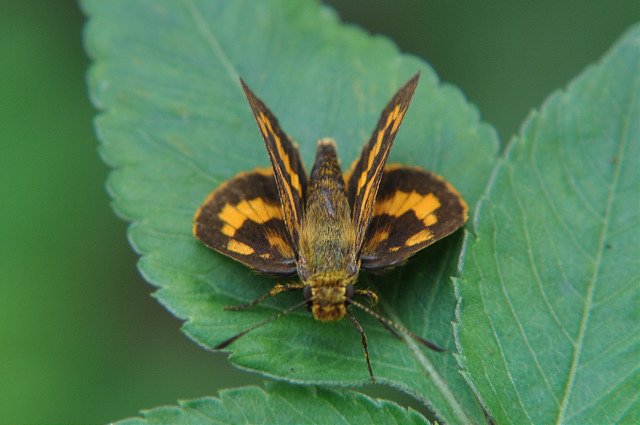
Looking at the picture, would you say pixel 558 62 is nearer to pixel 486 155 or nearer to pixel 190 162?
pixel 486 155

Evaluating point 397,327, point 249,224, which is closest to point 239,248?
point 249,224

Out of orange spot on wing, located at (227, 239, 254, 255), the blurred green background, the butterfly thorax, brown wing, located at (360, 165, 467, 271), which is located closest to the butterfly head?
the butterfly thorax

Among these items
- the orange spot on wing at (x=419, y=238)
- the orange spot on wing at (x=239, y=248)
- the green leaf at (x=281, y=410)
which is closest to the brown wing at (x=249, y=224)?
the orange spot on wing at (x=239, y=248)

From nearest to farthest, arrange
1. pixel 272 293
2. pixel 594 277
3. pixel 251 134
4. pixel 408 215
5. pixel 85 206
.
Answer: pixel 594 277 < pixel 272 293 < pixel 408 215 < pixel 251 134 < pixel 85 206

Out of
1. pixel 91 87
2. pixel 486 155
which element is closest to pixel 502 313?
pixel 486 155

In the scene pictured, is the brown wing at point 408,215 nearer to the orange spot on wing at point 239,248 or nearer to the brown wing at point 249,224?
the brown wing at point 249,224

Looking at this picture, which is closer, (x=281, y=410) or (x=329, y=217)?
(x=281, y=410)

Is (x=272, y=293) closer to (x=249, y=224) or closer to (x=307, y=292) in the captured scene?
(x=307, y=292)
